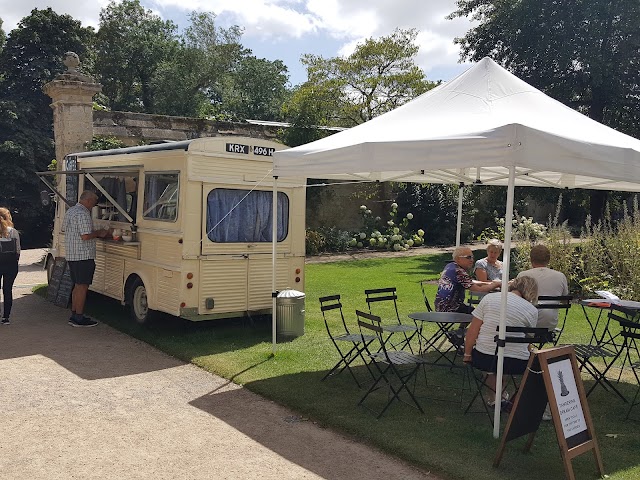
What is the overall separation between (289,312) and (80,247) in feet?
9.96

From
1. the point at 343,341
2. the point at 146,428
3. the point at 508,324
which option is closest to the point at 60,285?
the point at 343,341

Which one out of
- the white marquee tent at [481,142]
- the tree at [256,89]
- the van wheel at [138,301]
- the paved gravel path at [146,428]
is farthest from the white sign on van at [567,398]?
the tree at [256,89]

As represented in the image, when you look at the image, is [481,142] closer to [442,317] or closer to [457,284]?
[442,317]

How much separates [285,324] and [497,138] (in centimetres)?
413

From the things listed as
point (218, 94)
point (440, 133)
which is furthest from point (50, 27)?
point (440, 133)

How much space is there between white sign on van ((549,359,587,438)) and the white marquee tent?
1.78ft

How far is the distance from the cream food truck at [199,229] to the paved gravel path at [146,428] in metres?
1.05

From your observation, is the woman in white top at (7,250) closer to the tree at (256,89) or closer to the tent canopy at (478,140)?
the tent canopy at (478,140)

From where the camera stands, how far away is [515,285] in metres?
5.34

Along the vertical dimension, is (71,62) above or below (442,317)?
above

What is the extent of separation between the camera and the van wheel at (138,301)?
28.2 feet

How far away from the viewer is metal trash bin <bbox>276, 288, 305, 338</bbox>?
7.86 meters

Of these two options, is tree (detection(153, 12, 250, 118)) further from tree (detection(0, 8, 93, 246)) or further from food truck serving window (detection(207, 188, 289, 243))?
food truck serving window (detection(207, 188, 289, 243))

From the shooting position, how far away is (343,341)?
25.6 ft
